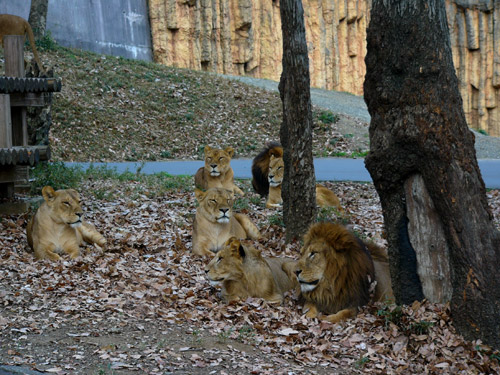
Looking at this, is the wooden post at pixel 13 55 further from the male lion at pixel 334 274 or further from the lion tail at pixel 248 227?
the male lion at pixel 334 274

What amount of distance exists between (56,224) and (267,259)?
271 cm

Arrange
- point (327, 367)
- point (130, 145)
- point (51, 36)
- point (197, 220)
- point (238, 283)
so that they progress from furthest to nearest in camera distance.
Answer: point (51, 36)
point (130, 145)
point (197, 220)
point (238, 283)
point (327, 367)

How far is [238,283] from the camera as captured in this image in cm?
675

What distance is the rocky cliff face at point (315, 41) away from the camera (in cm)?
3469

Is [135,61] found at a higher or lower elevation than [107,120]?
higher

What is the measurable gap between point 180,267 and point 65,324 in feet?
7.85

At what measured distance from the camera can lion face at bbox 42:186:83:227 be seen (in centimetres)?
816

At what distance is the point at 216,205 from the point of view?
28.0 feet

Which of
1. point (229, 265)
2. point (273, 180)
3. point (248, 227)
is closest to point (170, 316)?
point (229, 265)

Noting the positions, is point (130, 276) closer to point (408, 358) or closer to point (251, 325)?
point (251, 325)

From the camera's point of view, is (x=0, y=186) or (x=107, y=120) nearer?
(x=0, y=186)

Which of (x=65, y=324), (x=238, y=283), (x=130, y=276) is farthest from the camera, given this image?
(x=130, y=276)

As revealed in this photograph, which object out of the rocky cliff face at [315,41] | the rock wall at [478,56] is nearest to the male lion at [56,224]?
the rocky cliff face at [315,41]

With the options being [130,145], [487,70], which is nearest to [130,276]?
[130,145]
